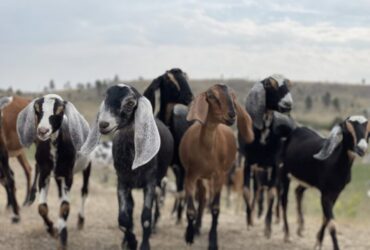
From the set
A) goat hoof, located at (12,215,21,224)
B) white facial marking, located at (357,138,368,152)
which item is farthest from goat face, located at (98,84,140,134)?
goat hoof, located at (12,215,21,224)

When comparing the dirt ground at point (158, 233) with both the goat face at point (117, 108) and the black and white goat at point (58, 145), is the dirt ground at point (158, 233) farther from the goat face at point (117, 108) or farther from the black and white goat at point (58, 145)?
the goat face at point (117, 108)

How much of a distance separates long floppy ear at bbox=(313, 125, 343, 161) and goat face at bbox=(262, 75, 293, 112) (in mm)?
1034

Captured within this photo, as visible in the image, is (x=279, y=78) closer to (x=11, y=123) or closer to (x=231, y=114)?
(x=231, y=114)

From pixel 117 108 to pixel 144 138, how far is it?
48 cm

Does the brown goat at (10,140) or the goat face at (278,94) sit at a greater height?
the goat face at (278,94)

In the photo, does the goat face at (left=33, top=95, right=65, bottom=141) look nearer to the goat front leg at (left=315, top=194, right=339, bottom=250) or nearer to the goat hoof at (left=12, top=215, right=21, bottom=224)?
the goat hoof at (left=12, top=215, right=21, bottom=224)

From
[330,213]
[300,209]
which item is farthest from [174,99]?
[300,209]

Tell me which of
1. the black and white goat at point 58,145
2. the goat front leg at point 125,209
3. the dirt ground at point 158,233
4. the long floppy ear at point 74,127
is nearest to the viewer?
the goat front leg at point 125,209

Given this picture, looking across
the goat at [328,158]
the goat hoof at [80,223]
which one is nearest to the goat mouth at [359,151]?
the goat at [328,158]

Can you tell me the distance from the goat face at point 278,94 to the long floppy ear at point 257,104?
0.27 feet

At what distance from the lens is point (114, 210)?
13.7 metres

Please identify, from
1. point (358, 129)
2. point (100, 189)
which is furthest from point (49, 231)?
point (100, 189)

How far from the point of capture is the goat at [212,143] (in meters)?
8.42

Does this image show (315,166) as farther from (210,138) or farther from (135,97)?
(135,97)
